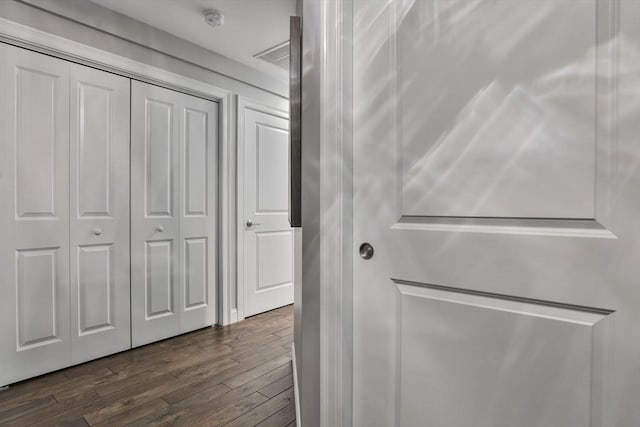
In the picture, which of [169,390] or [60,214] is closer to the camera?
[169,390]

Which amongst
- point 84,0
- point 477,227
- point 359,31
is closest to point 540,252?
point 477,227

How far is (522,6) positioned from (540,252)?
59 centimetres

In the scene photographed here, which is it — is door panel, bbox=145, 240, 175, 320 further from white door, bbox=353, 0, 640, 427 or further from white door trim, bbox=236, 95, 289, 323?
A: white door, bbox=353, 0, 640, 427

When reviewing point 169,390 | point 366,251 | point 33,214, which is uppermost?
point 33,214

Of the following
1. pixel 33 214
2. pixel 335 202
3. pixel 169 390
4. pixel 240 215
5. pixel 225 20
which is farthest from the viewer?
pixel 240 215

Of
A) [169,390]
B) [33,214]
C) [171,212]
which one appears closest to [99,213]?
[33,214]

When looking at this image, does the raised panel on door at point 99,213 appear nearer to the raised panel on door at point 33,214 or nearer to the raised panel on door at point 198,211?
the raised panel on door at point 33,214

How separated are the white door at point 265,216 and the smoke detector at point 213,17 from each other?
77 cm

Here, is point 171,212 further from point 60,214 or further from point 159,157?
point 60,214

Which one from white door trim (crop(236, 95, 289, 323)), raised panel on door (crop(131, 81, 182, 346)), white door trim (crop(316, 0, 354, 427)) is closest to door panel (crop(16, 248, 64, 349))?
raised panel on door (crop(131, 81, 182, 346))

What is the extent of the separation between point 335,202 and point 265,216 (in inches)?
88.3

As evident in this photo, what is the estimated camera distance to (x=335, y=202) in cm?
99

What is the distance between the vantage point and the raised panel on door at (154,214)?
91.7 inches

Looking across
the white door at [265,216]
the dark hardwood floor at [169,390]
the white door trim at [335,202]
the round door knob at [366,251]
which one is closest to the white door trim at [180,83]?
the white door at [265,216]
